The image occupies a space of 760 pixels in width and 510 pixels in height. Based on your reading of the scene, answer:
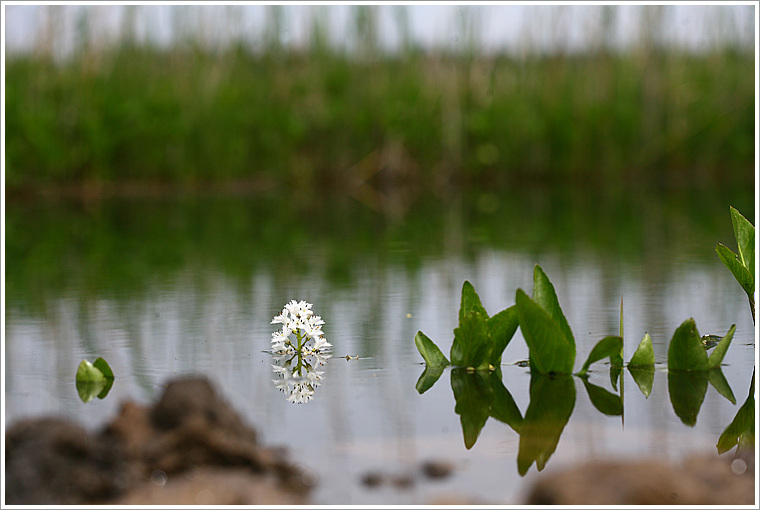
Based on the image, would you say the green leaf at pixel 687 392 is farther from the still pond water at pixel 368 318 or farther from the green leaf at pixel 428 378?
the green leaf at pixel 428 378

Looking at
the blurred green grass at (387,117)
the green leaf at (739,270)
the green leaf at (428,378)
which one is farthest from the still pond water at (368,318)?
the blurred green grass at (387,117)

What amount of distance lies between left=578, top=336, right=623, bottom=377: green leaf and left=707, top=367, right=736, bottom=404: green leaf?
0.16 m

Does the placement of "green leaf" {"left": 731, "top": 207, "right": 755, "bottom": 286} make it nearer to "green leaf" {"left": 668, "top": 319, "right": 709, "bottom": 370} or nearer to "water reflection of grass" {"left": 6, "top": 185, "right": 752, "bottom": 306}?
"green leaf" {"left": 668, "top": 319, "right": 709, "bottom": 370}

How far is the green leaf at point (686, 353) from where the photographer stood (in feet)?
4.91

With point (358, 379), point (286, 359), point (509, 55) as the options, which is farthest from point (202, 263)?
point (509, 55)

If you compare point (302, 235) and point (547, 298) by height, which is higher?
Answer: point (302, 235)

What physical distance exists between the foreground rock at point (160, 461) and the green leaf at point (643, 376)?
625mm

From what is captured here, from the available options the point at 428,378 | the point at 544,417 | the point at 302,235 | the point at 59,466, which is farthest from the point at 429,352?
the point at 302,235

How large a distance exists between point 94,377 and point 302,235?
2520 millimetres

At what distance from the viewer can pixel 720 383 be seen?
147 centimetres

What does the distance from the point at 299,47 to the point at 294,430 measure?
697 cm

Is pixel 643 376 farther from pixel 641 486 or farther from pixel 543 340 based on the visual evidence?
pixel 641 486

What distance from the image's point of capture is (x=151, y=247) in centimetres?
360

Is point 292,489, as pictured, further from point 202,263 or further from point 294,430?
point 202,263
